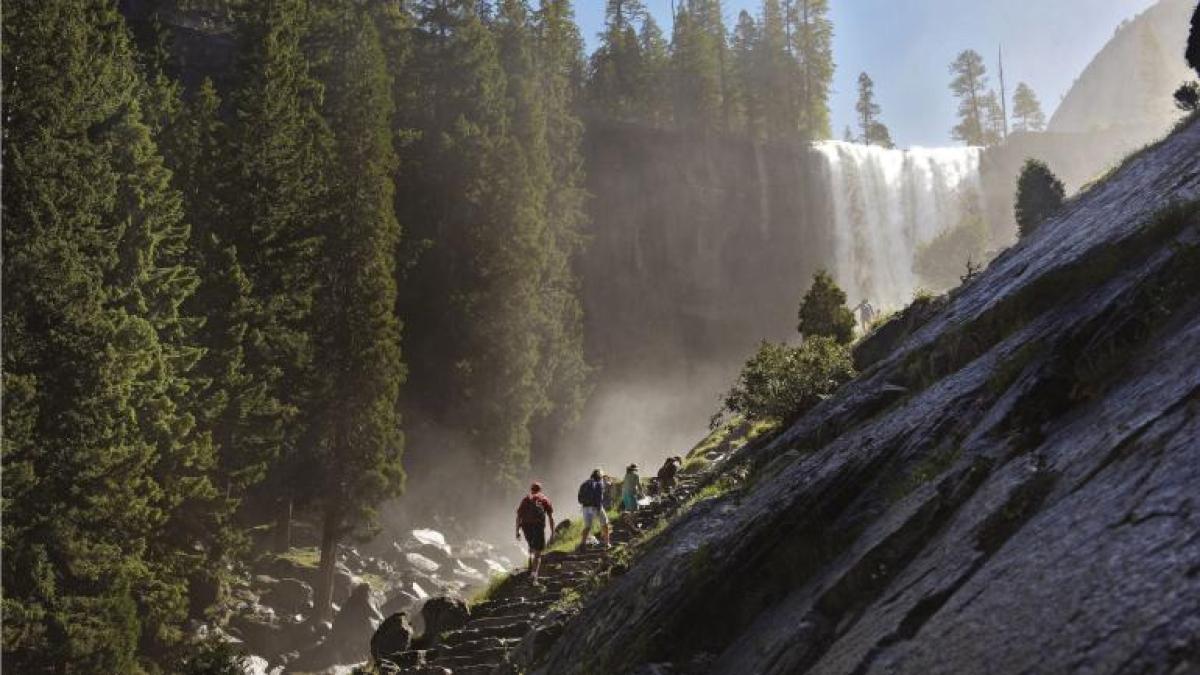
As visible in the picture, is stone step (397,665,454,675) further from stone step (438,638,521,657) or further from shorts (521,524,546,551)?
shorts (521,524,546,551)

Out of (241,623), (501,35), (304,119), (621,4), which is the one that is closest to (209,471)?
(241,623)

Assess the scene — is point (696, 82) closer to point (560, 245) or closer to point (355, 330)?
point (560, 245)

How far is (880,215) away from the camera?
65688 millimetres

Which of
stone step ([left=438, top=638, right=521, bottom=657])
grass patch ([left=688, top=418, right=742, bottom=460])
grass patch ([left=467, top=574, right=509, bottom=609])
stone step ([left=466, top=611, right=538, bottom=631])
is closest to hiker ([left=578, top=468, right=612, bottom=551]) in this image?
grass patch ([left=467, top=574, right=509, bottom=609])

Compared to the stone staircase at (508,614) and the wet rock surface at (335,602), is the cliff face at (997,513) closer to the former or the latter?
the stone staircase at (508,614)

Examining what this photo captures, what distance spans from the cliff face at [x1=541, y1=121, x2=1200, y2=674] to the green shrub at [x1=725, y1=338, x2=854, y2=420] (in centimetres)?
479

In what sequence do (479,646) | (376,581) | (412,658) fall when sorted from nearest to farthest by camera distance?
(479,646) < (412,658) < (376,581)

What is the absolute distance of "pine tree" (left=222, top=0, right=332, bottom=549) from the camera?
93.8 feet

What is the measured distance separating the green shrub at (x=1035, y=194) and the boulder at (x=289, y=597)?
25.0 meters

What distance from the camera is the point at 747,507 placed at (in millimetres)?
9508

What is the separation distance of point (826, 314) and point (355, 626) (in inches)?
688

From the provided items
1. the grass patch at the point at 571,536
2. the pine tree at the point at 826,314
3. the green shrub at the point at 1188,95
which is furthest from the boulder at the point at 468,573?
the green shrub at the point at 1188,95

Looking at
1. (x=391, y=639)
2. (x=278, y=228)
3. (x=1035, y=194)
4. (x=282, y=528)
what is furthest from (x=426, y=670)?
(x=1035, y=194)

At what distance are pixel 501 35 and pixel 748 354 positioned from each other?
89.0 feet
